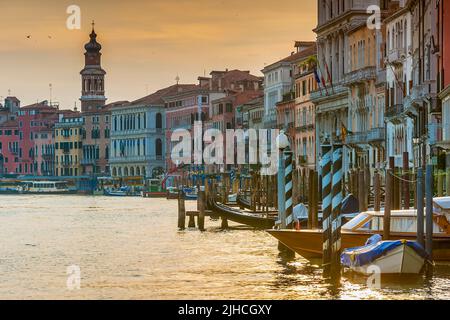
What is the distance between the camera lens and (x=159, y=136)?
114812 mm

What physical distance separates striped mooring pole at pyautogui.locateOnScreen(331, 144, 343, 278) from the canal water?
1.33 ft

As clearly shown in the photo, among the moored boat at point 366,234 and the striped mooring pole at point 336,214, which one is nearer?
the striped mooring pole at point 336,214

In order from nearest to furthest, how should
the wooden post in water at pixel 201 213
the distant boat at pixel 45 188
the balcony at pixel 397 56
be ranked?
the wooden post in water at pixel 201 213, the balcony at pixel 397 56, the distant boat at pixel 45 188

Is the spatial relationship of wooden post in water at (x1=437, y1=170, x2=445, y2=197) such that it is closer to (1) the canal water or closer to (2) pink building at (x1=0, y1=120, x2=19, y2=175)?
(1) the canal water

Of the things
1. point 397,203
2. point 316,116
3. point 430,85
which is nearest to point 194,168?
point 316,116

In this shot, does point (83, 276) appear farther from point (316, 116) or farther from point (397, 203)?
point (316, 116)

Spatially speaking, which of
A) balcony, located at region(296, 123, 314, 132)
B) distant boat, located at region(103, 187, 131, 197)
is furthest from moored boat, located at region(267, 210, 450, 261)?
distant boat, located at region(103, 187, 131, 197)

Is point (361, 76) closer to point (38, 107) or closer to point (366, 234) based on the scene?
point (366, 234)

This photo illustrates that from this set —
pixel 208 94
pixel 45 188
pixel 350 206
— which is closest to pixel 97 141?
pixel 45 188

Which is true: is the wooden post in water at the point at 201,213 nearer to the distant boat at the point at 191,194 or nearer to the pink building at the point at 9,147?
the distant boat at the point at 191,194

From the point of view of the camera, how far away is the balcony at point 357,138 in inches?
2073

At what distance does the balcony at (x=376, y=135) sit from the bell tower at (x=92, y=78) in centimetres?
7601

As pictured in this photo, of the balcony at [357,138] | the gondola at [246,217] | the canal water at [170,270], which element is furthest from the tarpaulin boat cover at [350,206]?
the balcony at [357,138]
